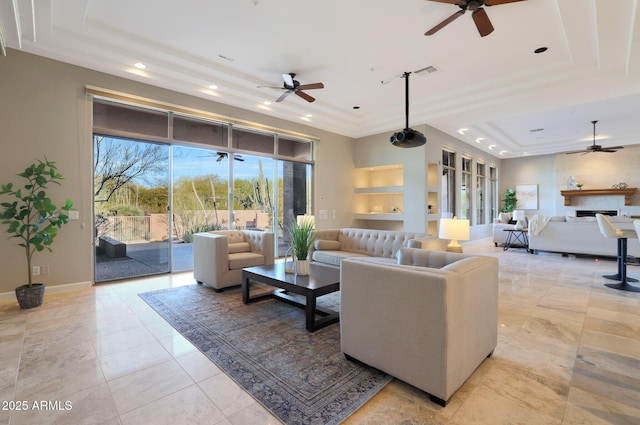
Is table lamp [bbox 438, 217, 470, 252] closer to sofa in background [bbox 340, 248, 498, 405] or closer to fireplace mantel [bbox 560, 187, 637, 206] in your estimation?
sofa in background [bbox 340, 248, 498, 405]

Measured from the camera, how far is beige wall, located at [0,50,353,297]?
150 inches

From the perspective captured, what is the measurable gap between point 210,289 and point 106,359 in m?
1.99

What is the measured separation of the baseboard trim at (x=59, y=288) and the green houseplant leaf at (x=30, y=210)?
14.3 inches

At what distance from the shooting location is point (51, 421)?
1680 millimetres

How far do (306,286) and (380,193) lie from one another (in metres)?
5.91

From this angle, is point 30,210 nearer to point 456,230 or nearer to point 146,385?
point 146,385

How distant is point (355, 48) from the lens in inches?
168

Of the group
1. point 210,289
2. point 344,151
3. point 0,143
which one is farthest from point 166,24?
point 344,151

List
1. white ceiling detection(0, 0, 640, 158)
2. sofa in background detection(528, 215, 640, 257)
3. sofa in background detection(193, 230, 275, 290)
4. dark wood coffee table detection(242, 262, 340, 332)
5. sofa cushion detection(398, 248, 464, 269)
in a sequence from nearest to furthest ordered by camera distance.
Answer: sofa cushion detection(398, 248, 464, 269), dark wood coffee table detection(242, 262, 340, 332), white ceiling detection(0, 0, 640, 158), sofa in background detection(193, 230, 275, 290), sofa in background detection(528, 215, 640, 257)

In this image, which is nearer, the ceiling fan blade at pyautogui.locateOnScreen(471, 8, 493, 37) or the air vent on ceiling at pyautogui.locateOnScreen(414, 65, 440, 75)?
the ceiling fan blade at pyautogui.locateOnScreen(471, 8, 493, 37)

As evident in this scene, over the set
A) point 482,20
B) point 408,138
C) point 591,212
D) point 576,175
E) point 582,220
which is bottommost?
point 582,220

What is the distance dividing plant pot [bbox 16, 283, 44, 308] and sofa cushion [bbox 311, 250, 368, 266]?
3.74 meters

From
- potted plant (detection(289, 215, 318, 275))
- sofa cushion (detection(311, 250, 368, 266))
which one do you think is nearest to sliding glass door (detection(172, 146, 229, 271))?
sofa cushion (detection(311, 250, 368, 266))

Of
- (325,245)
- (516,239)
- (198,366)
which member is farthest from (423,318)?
(516,239)
